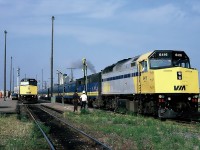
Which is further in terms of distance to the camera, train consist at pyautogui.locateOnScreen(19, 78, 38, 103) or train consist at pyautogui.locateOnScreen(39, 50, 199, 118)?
train consist at pyautogui.locateOnScreen(19, 78, 38, 103)

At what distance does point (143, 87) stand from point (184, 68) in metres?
2.91

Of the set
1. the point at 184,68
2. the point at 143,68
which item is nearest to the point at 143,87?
the point at 143,68

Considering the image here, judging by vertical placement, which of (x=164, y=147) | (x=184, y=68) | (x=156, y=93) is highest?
(x=184, y=68)

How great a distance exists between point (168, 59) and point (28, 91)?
131ft

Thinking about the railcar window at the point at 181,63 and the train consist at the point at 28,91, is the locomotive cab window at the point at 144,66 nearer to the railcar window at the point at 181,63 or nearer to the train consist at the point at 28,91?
the railcar window at the point at 181,63

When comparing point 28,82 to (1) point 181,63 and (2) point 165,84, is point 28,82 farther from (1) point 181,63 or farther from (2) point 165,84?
(2) point 165,84

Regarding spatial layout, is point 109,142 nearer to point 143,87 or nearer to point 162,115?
point 162,115

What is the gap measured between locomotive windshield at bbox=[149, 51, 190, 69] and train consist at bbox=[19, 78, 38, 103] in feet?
129

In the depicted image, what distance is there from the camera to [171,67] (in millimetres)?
22281

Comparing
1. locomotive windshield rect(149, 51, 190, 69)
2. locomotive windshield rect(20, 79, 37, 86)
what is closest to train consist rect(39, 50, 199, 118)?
locomotive windshield rect(149, 51, 190, 69)

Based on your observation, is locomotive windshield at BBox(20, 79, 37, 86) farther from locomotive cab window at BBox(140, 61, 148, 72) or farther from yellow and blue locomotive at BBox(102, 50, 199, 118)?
locomotive cab window at BBox(140, 61, 148, 72)

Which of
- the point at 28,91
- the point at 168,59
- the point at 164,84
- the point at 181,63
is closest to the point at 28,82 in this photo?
the point at 28,91

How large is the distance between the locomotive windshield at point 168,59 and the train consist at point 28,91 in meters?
39.4

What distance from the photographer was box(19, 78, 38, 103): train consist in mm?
59812
